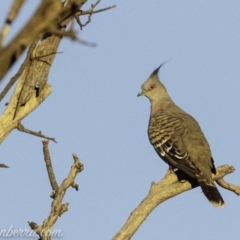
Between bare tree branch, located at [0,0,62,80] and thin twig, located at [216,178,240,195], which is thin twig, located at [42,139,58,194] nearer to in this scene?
thin twig, located at [216,178,240,195]

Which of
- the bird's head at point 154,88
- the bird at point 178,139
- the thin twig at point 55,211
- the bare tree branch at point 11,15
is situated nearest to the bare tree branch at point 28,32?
the bare tree branch at point 11,15

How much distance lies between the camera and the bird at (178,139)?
6.89 meters

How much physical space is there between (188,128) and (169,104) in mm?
1231

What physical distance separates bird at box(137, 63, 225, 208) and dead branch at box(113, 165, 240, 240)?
189 millimetres

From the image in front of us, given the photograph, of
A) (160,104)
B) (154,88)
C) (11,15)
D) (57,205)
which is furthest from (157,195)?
(154,88)

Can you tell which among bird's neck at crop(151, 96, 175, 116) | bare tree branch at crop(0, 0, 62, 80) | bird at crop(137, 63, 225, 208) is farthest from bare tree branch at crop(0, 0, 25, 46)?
bird's neck at crop(151, 96, 175, 116)

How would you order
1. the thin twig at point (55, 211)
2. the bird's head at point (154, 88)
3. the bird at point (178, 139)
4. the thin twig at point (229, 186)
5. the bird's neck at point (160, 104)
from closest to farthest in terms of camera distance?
the thin twig at point (55, 211) < the thin twig at point (229, 186) < the bird at point (178, 139) < the bird's neck at point (160, 104) < the bird's head at point (154, 88)

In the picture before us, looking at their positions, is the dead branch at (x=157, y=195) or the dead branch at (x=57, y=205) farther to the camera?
the dead branch at (x=157, y=195)

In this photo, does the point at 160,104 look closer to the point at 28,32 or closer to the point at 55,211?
the point at 55,211

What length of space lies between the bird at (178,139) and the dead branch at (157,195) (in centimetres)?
19

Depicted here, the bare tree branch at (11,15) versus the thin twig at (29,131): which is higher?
the thin twig at (29,131)

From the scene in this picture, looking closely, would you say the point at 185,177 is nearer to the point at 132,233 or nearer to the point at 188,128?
the point at 188,128

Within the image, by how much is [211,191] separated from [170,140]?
1.20m

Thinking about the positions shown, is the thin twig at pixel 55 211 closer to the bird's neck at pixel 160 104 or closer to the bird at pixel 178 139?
the bird at pixel 178 139
